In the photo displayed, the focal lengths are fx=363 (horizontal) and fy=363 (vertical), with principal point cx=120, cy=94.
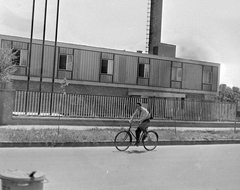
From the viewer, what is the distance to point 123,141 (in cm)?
1232

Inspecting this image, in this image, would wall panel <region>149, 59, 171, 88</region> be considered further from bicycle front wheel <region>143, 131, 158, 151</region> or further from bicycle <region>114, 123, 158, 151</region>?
bicycle <region>114, 123, 158, 151</region>

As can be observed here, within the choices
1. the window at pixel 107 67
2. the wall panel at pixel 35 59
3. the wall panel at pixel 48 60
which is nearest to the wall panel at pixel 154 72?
the window at pixel 107 67

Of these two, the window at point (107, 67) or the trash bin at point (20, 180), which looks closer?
the trash bin at point (20, 180)

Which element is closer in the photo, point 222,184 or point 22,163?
point 222,184

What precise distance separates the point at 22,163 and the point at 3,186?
508 cm

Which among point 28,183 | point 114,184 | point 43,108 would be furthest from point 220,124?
point 28,183

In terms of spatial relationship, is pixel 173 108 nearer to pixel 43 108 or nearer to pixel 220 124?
pixel 220 124

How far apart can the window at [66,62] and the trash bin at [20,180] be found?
2602cm

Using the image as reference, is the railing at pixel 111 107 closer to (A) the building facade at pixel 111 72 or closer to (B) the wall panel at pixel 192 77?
(A) the building facade at pixel 111 72

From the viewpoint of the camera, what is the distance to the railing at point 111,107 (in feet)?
64.6

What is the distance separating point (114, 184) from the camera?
23.1 ft

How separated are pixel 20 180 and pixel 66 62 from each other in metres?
26.3

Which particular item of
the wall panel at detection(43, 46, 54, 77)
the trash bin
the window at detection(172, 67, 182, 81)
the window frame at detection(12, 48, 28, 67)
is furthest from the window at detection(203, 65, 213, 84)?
the trash bin

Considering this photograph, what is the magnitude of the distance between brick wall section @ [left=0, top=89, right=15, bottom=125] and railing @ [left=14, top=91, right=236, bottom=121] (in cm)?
116
